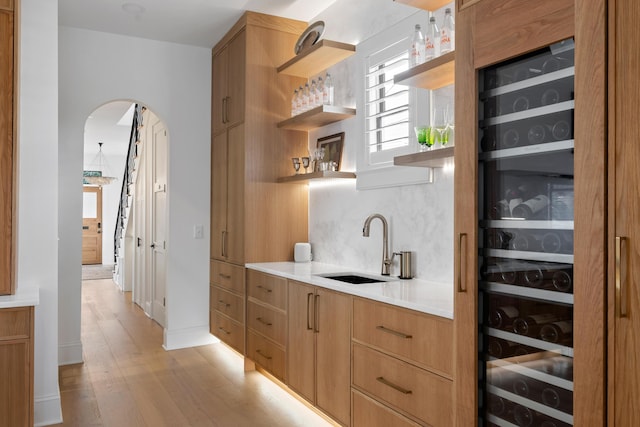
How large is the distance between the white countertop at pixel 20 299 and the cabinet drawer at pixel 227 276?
157 cm

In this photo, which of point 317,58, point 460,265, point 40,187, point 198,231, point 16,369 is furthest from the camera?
point 198,231

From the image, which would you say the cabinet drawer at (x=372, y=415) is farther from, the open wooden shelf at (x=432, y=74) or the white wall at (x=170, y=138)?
the white wall at (x=170, y=138)

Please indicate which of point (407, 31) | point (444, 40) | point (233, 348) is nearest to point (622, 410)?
point (444, 40)

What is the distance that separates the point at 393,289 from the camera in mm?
2537

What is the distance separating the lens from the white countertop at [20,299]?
251 centimetres

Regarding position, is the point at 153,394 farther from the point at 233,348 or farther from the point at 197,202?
the point at 197,202

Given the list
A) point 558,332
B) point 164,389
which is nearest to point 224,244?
point 164,389

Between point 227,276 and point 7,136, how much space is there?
2.07 meters

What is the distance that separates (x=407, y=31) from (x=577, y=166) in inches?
72.7

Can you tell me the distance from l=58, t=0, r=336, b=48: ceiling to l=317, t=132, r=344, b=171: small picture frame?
1037 millimetres

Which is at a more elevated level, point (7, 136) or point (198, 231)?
point (7, 136)

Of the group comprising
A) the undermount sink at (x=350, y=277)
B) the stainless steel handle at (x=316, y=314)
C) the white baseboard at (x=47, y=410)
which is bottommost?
the white baseboard at (x=47, y=410)

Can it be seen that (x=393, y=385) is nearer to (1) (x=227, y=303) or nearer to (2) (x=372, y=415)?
(2) (x=372, y=415)

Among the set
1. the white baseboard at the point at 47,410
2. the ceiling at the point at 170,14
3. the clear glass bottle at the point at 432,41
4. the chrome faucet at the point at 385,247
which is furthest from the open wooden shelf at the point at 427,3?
the white baseboard at the point at 47,410
